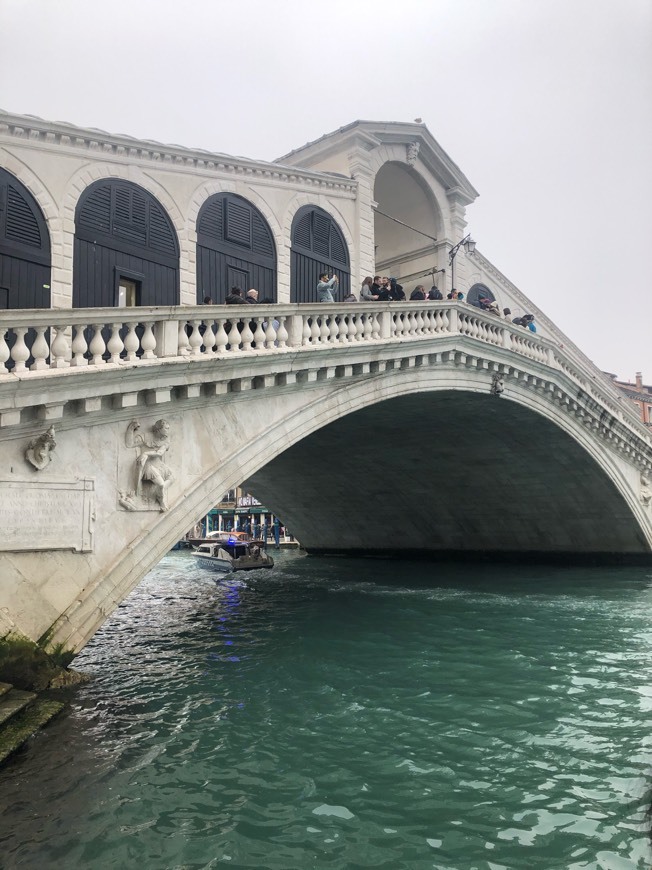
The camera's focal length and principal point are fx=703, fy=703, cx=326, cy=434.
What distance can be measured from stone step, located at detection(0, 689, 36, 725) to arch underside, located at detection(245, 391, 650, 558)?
1039 centimetres

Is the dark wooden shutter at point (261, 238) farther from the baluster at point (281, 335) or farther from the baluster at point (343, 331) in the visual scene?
the baluster at point (281, 335)

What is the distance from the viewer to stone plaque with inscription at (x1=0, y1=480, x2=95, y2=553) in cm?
742

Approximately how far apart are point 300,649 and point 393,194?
13027 millimetres

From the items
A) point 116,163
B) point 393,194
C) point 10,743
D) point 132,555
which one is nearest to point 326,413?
point 132,555

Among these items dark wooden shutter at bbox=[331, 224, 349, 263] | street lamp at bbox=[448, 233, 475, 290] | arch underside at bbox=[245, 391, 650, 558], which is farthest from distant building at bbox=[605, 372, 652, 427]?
dark wooden shutter at bbox=[331, 224, 349, 263]

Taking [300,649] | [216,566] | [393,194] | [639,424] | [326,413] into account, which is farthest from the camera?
[216,566]

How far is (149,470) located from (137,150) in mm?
5567

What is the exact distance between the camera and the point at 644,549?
22.8 metres

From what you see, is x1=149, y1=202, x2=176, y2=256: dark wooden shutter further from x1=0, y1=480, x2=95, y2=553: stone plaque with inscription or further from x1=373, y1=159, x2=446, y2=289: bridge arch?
x1=373, y1=159, x2=446, y2=289: bridge arch

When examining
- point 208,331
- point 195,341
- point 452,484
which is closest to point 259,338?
point 208,331

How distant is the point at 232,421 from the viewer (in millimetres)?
9828

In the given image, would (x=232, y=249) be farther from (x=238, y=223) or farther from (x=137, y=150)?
(x=137, y=150)

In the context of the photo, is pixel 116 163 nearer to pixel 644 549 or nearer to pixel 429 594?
pixel 429 594

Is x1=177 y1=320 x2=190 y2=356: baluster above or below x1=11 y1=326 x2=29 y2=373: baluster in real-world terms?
above
